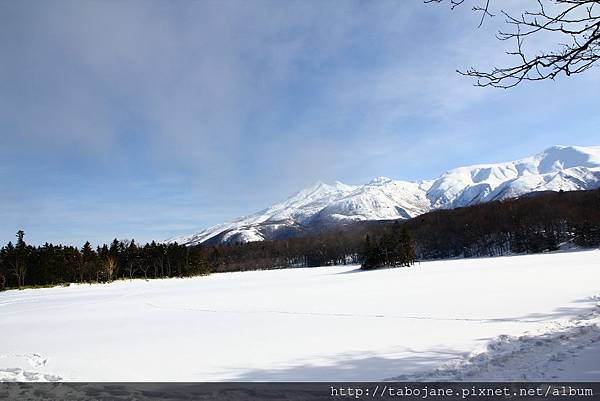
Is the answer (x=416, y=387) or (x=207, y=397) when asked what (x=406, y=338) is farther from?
(x=207, y=397)

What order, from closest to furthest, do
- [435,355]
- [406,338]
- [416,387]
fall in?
[416,387]
[435,355]
[406,338]

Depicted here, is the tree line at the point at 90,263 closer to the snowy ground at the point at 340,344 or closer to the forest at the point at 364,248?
the forest at the point at 364,248

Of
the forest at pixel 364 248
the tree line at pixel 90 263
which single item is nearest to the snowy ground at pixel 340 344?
the forest at pixel 364 248

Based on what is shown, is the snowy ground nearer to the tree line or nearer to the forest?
the forest

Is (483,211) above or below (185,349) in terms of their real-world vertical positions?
above

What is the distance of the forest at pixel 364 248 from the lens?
64.2 meters

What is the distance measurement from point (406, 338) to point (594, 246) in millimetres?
98833

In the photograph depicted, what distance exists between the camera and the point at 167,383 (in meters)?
7.03

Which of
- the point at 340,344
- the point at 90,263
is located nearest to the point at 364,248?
the point at 90,263

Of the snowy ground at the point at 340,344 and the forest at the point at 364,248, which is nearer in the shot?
the snowy ground at the point at 340,344

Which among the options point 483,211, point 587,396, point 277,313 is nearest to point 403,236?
point 277,313

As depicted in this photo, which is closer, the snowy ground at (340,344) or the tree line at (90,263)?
the snowy ground at (340,344)

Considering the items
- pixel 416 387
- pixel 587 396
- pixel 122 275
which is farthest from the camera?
pixel 122 275

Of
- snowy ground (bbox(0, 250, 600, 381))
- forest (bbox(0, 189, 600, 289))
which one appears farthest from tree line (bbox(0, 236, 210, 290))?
snowy ground (bbox(0, 250, 600, 381))
